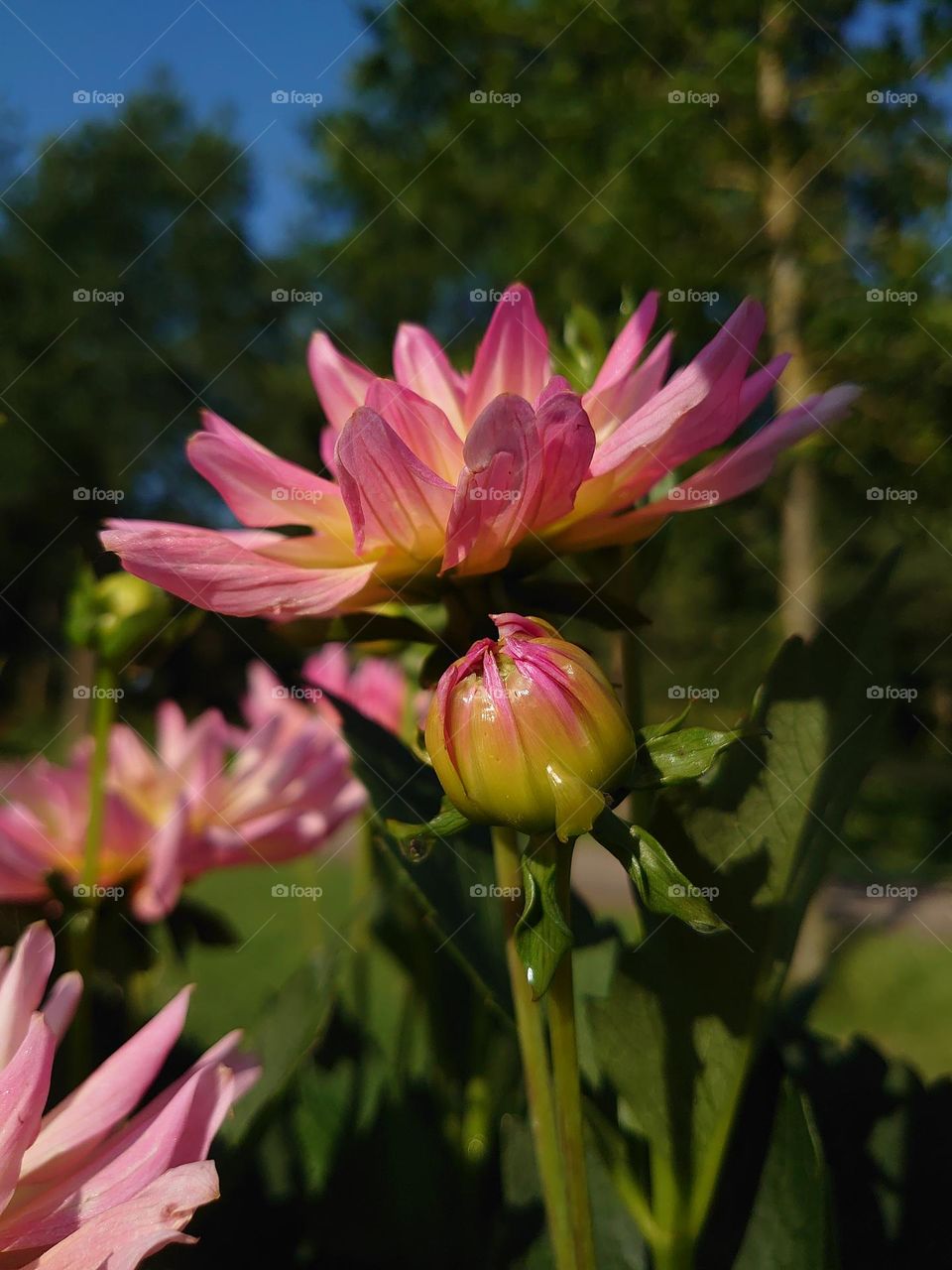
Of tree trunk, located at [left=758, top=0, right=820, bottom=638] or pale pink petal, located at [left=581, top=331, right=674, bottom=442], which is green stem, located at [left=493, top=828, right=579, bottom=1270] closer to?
pale pink petal, located at [left=581, top=331, right=674, bottom=442]

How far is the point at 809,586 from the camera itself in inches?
91.3

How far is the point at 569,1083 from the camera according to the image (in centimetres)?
31

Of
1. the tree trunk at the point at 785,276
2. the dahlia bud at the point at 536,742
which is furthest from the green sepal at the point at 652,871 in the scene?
the tree trunk at the point at 785,276

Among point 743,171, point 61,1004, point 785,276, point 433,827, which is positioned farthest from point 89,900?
point 743,171

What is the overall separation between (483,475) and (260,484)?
4.1 inches

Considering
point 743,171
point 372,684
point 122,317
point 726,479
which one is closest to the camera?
point 726,479

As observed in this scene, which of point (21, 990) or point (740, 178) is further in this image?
point (740, 178)

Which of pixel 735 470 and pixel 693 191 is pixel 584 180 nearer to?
pixel 693 191

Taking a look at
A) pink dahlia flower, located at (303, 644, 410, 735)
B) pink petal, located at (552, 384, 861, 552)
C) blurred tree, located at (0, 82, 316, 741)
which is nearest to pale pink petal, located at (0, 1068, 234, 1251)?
pink petal, located at (552, 384, 861, 552)

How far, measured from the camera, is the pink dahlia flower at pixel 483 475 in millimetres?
330

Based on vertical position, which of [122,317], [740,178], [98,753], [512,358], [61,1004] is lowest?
[61,1004]

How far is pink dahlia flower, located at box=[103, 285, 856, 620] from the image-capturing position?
330 mm

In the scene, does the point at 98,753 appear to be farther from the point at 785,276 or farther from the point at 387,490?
the point at 785,276

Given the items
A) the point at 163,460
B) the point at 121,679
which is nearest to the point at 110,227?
the point at 163,460
